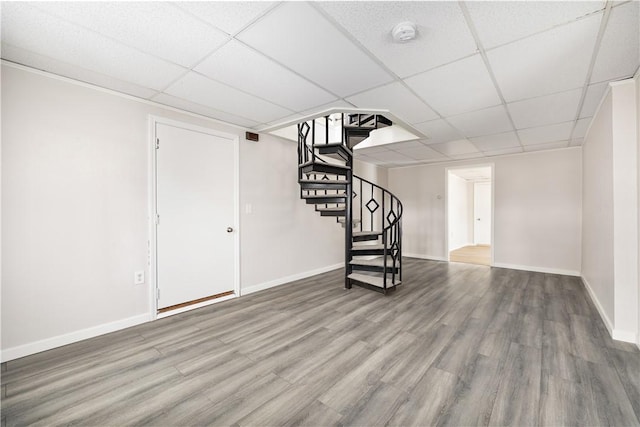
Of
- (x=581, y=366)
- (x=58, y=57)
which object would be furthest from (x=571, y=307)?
(x=58, y=57)

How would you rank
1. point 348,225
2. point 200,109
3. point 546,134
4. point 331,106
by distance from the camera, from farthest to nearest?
1. point 348,225
2. point 546,134
3. point 200,109
4. point 331,106

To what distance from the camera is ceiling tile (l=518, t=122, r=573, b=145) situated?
12.0 feet

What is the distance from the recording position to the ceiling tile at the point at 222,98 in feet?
8.10

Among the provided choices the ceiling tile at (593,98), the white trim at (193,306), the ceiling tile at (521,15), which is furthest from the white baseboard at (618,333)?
the white trim at (193,306)

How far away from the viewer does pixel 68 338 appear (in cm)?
236

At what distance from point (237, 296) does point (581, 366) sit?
3.61m

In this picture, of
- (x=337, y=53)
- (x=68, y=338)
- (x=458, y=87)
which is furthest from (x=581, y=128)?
(x=68, y=338)

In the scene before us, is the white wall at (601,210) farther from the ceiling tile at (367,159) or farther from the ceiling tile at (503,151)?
the ceiling tile at (367,159)

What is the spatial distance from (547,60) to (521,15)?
0.73m

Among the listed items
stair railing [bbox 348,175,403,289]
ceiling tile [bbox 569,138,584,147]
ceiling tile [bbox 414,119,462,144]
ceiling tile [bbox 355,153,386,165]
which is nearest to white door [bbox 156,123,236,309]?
stair railing [bbox 348,175,403,289]

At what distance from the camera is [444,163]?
6156mm

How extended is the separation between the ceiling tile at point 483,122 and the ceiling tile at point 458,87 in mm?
215

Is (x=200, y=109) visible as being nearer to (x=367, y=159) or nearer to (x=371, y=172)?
(x=367, y=159)

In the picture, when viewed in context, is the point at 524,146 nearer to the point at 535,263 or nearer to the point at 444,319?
the point at 535,263
